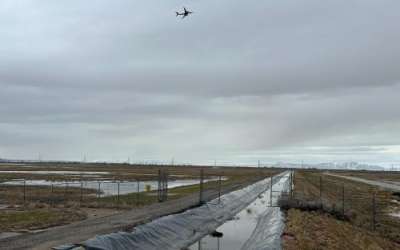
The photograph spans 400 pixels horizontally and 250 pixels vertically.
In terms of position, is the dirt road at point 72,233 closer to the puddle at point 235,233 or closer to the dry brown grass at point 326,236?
the puddle at point 235,233

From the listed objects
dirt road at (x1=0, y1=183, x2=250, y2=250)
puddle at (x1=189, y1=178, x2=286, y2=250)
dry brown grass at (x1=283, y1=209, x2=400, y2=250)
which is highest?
dirt road at (x1=0, y1=183, x2=250, y2=250)

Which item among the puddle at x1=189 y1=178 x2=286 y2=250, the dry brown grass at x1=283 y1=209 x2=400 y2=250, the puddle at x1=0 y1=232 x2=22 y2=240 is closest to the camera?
the dry brown grass at x1=283 y1=209 x2=400 y2=250

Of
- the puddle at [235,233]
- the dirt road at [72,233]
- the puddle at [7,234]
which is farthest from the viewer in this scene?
the puddle at [235,233]

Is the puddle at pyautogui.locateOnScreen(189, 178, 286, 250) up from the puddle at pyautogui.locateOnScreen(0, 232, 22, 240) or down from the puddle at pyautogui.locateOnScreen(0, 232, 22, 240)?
down

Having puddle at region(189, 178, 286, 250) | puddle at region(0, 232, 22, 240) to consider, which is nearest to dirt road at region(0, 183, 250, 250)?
puddle at region(0, 232, 22, 240)

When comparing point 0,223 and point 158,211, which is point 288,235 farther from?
point 0,223

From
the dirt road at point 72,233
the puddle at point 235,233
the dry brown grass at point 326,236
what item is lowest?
the puddle at point 235,233

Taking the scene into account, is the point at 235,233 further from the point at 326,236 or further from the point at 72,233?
the point at 72,233

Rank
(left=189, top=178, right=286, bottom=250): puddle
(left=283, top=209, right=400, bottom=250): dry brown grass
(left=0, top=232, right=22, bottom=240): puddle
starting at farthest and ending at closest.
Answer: (left=189, top=178, right=286, bottom=250): puddle < (left=0, top=232, right=22, bottom=240): puddle < (left=283, top=209, right=400, bottom=250): dry brown grass

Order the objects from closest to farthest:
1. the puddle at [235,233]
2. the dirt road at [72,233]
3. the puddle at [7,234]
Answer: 1. the dirt road at [72,233]
2. the puddle at [7,234]
3. the puddle at [235,233]

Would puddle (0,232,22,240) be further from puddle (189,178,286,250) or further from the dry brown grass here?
the dry brown grass

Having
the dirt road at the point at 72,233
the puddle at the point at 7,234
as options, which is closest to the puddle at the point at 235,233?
the dirt road at the point at 72,233

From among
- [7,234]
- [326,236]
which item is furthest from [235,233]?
[7,234]

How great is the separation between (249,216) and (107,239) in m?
18.2
